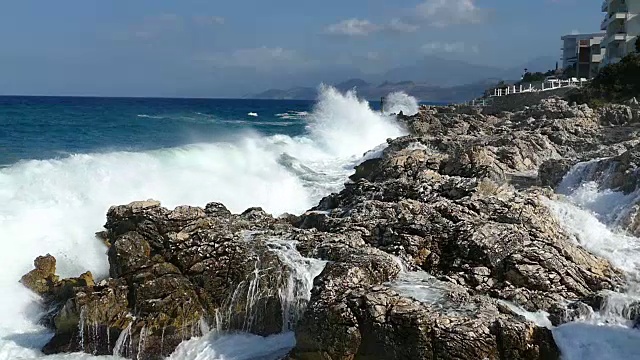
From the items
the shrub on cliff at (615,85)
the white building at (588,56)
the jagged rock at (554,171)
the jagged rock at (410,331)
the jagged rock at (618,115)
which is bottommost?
the jagged rock at (410,331)

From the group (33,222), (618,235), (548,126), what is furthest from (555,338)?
(548,126)

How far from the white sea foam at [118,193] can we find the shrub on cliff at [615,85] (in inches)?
652

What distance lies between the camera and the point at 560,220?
666 inches

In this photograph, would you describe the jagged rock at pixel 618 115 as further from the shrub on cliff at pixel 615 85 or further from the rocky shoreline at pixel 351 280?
the rocky shoreline at pixel 351 280

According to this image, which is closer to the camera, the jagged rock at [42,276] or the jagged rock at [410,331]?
the jagged rock at [410,331]

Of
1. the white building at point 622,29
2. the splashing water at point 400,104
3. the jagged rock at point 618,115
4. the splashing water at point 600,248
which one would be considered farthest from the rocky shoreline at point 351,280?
the splashing water at point 400,104

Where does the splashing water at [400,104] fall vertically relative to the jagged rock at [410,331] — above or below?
above

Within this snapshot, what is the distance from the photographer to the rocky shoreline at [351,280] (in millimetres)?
11242

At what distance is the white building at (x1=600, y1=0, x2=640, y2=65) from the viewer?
59.5 m

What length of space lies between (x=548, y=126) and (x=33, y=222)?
22754 millimetres

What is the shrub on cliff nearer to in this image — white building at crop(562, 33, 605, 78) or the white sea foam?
the white sea foam

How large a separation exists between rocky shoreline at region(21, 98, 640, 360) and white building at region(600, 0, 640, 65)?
4674 centimetres

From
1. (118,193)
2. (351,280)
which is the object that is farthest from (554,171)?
(118,193)

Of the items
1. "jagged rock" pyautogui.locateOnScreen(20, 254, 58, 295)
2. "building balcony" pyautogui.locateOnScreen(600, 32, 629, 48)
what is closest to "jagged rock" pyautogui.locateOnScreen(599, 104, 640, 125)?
"jagged rock" pyautogui.locateOnScreen(20, 254, 58, 295)
